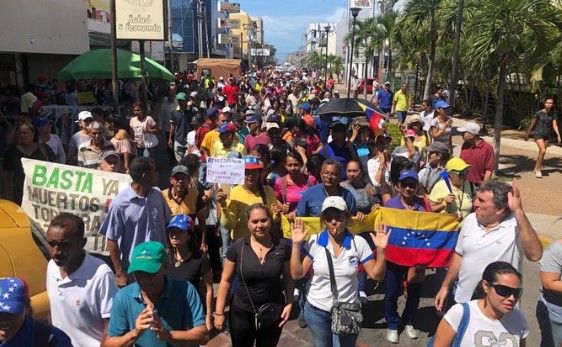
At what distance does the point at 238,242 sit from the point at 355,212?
156 cm

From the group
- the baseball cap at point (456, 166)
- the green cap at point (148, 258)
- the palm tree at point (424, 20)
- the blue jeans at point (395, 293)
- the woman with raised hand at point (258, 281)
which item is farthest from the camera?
the palm tree at point (424, 20)

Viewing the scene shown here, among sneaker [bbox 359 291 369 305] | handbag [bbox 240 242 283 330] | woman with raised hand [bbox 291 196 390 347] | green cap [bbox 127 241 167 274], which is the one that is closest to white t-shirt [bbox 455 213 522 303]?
woman with raised hand [bbox 291 196 390 347]

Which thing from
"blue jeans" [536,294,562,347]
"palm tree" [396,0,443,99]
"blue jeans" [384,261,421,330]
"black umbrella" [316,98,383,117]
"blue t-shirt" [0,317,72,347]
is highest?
"palm tree" [396,0,443,99]

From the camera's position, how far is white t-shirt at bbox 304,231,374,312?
3.67 m

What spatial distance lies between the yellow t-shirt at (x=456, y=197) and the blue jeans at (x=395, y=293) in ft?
3.05

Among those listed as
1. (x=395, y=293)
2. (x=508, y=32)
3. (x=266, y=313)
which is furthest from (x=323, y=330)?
(x=508, y=32)

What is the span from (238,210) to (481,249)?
2.16 meters

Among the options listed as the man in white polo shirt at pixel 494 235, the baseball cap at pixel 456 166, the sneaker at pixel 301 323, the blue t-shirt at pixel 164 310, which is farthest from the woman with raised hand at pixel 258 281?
the baseball cap at pixel 456 166

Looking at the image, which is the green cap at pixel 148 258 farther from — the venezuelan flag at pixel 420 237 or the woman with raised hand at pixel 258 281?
the venezuelan flag at pixel 420 237

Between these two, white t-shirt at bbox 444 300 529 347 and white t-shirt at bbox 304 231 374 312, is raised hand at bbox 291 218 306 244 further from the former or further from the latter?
white t-shirt at bbox 444 300 529 347

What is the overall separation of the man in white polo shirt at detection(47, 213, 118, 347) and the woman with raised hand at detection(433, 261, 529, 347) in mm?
2068

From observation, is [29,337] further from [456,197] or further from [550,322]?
A: [456,197]

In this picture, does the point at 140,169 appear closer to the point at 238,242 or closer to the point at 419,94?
the point at 238,242

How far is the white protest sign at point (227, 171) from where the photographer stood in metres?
4.82
